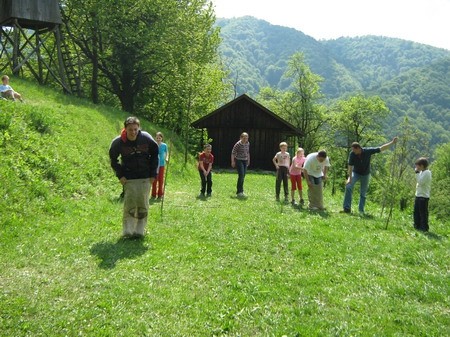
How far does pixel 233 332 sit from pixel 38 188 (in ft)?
23.7

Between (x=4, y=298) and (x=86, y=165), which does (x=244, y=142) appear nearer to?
(x=86, y=165)

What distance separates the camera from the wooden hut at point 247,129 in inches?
1307

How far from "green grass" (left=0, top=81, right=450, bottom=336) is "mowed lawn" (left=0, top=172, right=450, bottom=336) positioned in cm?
2

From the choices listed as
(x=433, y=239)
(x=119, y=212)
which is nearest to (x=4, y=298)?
(x=119, y=212)

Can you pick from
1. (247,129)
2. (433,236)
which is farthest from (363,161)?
(247,129)

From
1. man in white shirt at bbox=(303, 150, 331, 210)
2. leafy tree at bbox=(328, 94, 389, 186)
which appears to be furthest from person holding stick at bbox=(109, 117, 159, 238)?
leafy tree at bbox=(328, 94, 389, 186)

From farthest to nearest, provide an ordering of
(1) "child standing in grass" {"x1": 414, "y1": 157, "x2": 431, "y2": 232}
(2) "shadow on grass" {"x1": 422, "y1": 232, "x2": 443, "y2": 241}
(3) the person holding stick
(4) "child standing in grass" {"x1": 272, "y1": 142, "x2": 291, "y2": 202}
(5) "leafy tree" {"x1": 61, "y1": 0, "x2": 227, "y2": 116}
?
(5) "leafy tree" {"x1": 61, "y1": 0, "x2": 227, "y2": 116}
(4) "child standing in grass" {"x1": 272, "y1": 142, "x2": 291, "y2": 202}
(1) "child standing in grass" {"x1": 414, "y1": 157, "x2": 431, "y2": 232}
(2) "shadow on grass" {"x1": 422, "y1": 232, "x2": 443, "y2": 241}
(3) the person holding stick

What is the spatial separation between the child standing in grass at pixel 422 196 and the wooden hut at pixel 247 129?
2212cm

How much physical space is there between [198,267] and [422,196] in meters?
7.40

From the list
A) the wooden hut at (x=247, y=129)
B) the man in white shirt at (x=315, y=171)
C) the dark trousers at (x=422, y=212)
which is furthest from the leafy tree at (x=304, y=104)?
the dark trousers at (x=422, y=212)

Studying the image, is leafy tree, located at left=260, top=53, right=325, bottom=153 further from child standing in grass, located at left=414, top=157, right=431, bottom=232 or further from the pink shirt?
child standing in grass, located at left=414, top=157, right=431, bottom=232

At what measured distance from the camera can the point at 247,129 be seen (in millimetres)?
33375

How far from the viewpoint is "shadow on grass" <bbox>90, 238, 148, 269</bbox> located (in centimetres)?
658

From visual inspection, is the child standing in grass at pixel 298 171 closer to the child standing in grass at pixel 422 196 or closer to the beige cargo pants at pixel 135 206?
the child standing in grass at pixel 422 196
